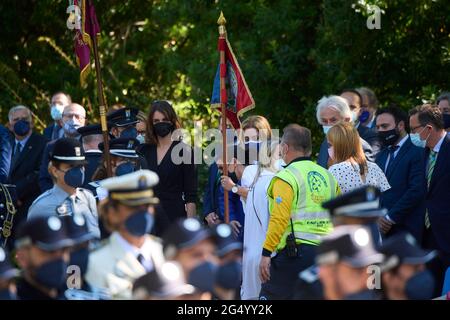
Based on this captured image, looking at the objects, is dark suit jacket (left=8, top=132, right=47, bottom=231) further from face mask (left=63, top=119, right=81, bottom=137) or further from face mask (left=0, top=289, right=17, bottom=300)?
face mask (left=0, top=289, right=17, bottom=300)

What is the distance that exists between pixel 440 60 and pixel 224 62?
3.80 metres

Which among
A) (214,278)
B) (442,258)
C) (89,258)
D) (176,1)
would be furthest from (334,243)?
(176,1)

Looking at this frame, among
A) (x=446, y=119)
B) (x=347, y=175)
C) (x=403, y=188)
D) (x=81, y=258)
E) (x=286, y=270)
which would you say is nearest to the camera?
(x=81, y=258)

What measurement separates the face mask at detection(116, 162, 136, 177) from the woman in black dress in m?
1.02

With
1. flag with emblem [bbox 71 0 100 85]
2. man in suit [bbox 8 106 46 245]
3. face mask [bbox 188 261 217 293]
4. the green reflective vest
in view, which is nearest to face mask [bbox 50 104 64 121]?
man in suit [bbox 8 106 46 245]

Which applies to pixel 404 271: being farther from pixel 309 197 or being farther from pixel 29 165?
pixel 29 165

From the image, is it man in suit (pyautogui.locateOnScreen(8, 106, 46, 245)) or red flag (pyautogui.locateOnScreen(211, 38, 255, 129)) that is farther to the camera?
man in suit (pyautogui.locateOnScreen(8, 106, 46, 245))

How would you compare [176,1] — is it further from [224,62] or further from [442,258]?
[442,258]

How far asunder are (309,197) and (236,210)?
6.45 feet

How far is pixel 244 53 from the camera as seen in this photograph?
14.2 metres

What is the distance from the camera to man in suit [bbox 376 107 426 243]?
32.7 ft

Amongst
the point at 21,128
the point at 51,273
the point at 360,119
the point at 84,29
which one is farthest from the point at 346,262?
the point at 21,128

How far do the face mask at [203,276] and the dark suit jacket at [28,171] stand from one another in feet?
21.4

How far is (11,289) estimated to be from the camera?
18.7ft
